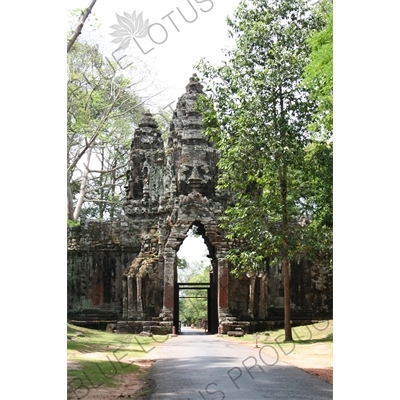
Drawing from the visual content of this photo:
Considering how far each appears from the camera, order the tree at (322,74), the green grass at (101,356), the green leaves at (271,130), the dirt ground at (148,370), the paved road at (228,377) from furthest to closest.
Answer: the green leaves at (271,130), the tree at (322,74), the green grass at (101,356), the dirt ground at (148,370), the paved road at (228,377)

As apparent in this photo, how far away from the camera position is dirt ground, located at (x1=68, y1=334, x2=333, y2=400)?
398 inches

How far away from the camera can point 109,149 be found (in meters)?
29.6

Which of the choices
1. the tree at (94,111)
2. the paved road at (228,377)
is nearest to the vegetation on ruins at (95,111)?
the tree at (94,111)

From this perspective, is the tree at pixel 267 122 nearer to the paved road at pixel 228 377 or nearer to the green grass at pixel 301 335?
the green grass at pixel 301 335

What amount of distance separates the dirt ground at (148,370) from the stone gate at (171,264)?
13.3 ft

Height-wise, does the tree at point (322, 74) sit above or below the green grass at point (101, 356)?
above

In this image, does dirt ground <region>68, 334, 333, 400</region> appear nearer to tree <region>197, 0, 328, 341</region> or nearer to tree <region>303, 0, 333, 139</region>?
tree <region>197, 0, 328, 341</region>

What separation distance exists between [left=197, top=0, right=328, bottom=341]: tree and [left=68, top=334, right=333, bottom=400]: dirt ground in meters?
2.99

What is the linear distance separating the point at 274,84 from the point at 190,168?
566cm

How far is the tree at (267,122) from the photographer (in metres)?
18.0

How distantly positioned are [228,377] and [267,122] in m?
8.47
